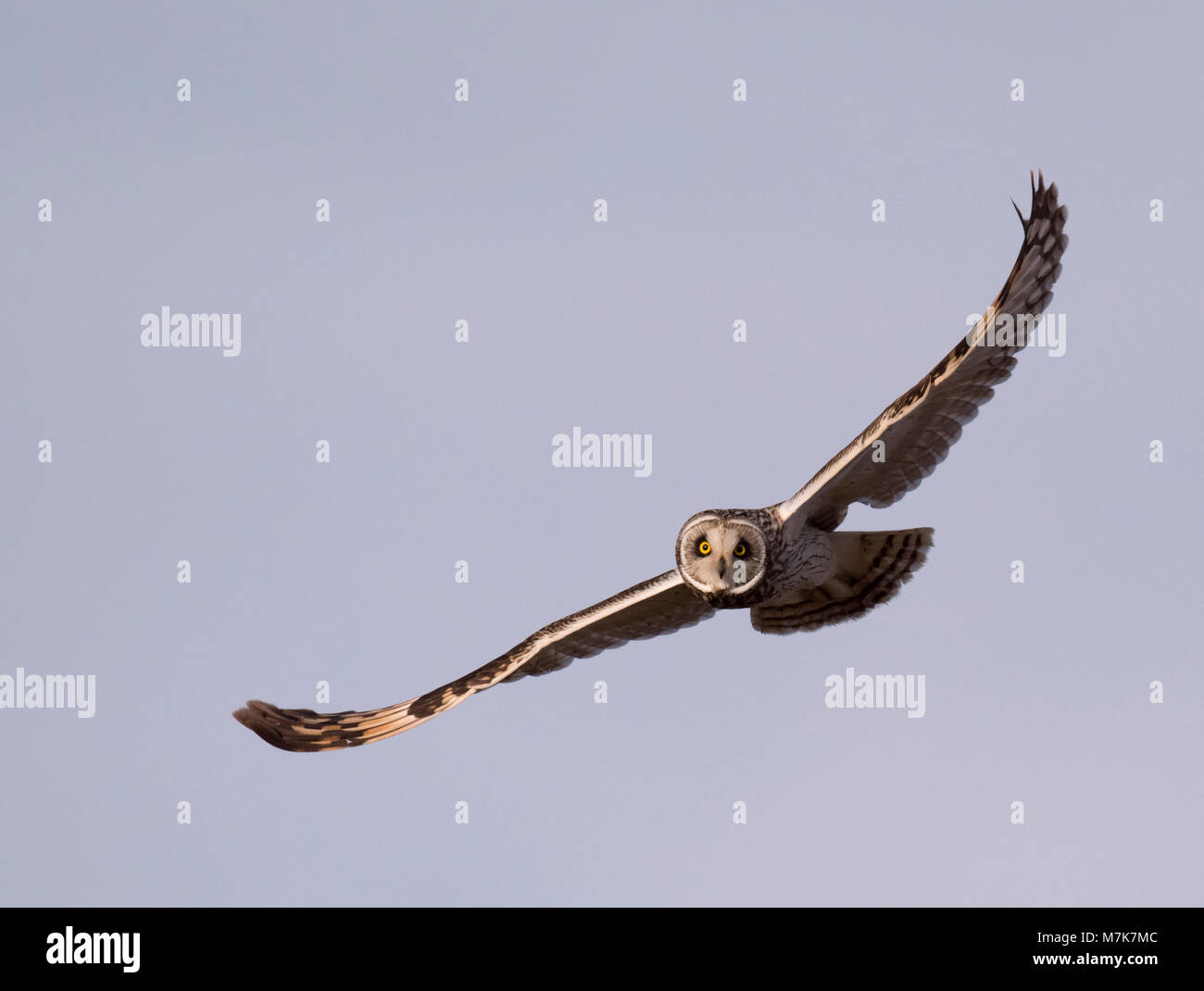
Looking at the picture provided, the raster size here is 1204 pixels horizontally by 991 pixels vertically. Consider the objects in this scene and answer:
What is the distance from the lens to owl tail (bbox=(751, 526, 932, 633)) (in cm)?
1778

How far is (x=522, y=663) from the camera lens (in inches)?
720

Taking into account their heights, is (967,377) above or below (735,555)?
above

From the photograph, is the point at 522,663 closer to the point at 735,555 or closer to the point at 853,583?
the point at 735,555

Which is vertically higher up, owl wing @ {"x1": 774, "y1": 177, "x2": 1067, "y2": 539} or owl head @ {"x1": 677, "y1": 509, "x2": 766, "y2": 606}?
owl wing @ {"x1": 774, "y1": 177, "x2": 1067, "y2": 539}

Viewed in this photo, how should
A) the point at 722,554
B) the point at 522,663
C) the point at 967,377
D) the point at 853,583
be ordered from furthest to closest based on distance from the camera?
1. the point at 522,663
2. the point at 853,583
3. the point at 722,554
4. the point at 967,377

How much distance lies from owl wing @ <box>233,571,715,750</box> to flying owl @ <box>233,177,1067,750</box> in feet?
0.04

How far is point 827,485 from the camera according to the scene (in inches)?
667

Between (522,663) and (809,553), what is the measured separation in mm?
2938

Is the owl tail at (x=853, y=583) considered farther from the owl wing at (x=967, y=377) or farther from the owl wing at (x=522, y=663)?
the owl wing at (x=967, y=377)

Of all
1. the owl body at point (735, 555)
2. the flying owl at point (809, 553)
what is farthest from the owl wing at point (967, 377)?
the owl body at point (735, 555)

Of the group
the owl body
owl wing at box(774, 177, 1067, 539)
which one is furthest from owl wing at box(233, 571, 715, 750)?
owl wing at box(774, 177, 1067, 539)

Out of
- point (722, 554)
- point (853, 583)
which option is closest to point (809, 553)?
point (853, 583)

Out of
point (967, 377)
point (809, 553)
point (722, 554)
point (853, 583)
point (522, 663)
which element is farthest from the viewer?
point (522, 663)

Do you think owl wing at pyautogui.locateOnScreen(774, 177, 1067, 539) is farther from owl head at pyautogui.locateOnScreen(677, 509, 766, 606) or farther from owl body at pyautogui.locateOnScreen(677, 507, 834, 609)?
owl head at pyautogui.locateOnScreen(677, 509, 766, 606)
